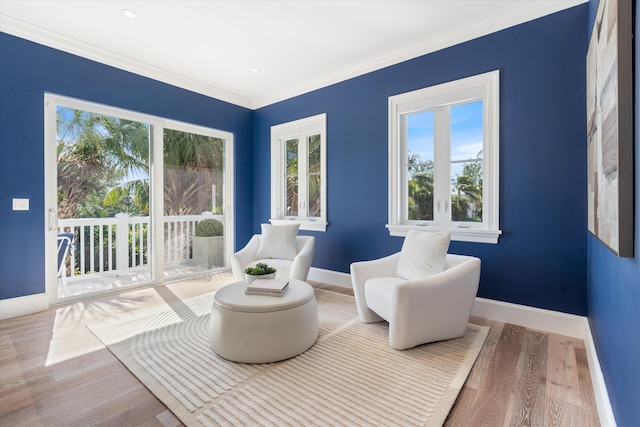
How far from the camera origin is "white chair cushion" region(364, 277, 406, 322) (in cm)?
239

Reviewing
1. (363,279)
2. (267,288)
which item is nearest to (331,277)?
(363,279)

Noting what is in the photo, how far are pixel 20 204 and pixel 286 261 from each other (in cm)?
268

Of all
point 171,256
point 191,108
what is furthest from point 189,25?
point 171,256

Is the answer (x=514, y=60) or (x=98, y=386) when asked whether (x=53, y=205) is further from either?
(x=514, y=60)

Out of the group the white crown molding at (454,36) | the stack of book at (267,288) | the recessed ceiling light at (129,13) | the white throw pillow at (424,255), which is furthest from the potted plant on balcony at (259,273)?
the white crown molding at (454,36)

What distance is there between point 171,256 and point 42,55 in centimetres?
264

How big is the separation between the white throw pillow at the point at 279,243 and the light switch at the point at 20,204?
2338 millimetres

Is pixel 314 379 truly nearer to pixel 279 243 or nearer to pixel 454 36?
pixel 279 243

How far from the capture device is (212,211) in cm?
477

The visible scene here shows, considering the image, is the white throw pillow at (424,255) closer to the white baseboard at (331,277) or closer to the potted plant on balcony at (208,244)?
the white baseboard at (331,277)

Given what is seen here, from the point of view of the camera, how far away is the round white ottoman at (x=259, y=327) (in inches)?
79.0

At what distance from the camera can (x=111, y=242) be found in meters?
3.87

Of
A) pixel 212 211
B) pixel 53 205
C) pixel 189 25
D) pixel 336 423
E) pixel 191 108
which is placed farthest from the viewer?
pixel 212 211

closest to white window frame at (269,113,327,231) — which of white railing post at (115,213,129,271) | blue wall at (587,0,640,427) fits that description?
white railing post at (115,213,129,271)
